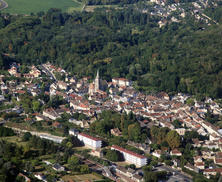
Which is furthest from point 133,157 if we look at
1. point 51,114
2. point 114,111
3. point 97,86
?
point 97,86

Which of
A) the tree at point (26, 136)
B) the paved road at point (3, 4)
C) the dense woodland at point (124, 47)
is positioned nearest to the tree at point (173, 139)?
the tree at point (26, 136)

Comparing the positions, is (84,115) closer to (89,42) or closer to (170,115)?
(170,115)

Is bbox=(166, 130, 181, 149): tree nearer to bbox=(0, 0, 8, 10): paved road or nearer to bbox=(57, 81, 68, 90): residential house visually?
bbox=(57, 81, 68, 90): residential house

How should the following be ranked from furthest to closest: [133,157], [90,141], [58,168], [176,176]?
[90,141]
[133,157]
[176,176]
[58,168]

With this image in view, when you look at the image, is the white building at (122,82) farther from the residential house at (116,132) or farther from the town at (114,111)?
the residential house at (116,132)

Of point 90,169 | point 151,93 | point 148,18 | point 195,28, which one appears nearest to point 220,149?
point 90,169

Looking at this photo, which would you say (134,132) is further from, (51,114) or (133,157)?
(51,114)
